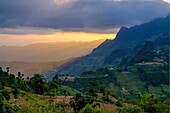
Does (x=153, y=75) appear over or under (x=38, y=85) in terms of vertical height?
under

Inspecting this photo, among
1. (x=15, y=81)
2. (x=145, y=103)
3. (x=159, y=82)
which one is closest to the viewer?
(x=145, y=103)

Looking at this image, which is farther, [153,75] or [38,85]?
[153,75]

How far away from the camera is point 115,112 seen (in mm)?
65062

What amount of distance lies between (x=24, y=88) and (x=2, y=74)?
7.87m

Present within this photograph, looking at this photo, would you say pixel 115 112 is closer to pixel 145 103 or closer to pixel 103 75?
pixel 145 103

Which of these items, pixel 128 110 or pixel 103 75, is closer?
pixel 128 110

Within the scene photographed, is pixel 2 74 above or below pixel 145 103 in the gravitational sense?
above

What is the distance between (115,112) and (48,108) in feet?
45.2

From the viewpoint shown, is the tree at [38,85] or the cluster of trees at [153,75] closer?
the tree at [38,85]

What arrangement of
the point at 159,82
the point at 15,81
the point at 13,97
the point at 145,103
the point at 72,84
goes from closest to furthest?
the point at 13,97, the point at 145,103, the point at 15,81, the point at 72,84, the point at 159,82

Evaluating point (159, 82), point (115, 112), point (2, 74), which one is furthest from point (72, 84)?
point (115, 112)

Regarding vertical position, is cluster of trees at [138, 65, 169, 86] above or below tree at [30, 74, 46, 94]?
below

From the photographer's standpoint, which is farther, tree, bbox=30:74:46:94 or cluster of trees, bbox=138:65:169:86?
cluster of trees, bbox=138:65:169:86

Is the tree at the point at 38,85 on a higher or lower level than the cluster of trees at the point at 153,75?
higher
